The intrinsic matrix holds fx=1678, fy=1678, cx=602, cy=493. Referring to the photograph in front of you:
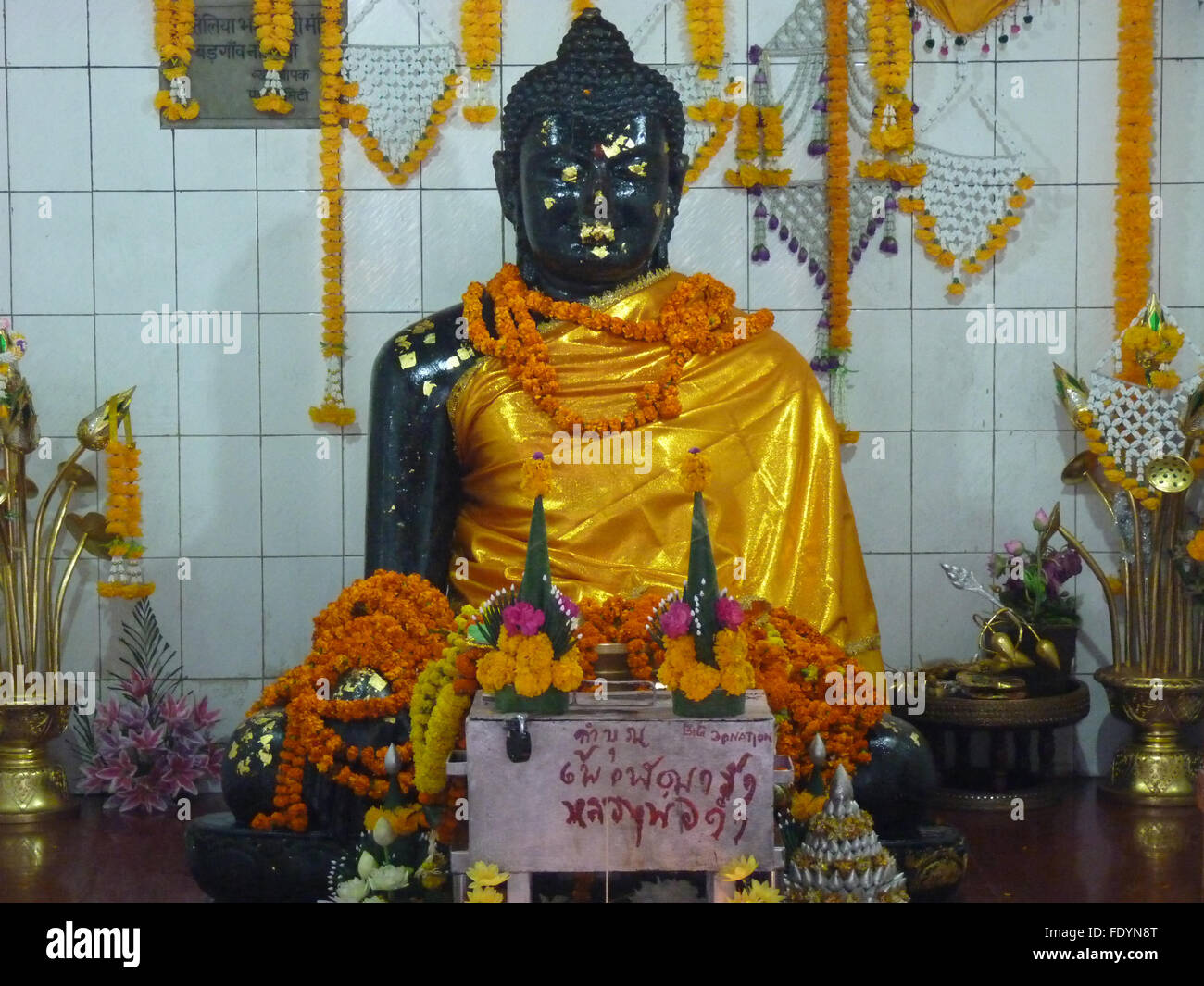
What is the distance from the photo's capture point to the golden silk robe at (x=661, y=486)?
4180mm

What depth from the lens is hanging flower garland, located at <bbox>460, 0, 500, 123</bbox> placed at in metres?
5.16

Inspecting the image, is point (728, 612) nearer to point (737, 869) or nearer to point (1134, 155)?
point (737, 869)

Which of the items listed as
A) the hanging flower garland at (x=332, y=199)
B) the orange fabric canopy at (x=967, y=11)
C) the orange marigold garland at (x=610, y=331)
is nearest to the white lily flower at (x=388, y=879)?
the orange marigold garland at (x=610, y=331)

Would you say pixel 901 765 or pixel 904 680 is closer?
pixel 901 765

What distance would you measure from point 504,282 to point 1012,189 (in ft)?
5.94

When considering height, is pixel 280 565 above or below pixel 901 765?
above

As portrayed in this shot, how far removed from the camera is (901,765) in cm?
370

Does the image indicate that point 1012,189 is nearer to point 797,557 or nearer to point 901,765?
point 797,557

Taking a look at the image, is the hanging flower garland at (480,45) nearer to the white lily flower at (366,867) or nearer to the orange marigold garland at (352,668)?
the orange marigold garland at (352,668)

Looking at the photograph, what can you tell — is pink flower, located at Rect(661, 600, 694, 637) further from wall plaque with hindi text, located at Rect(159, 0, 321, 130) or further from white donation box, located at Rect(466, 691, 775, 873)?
wall plaque with hindi text, located at Rect(159, 0, 321, 130)

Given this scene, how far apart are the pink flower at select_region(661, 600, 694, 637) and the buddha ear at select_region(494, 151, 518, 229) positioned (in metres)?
1.65

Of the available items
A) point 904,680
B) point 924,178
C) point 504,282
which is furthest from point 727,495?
point 924,178

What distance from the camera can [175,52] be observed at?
5141mm
